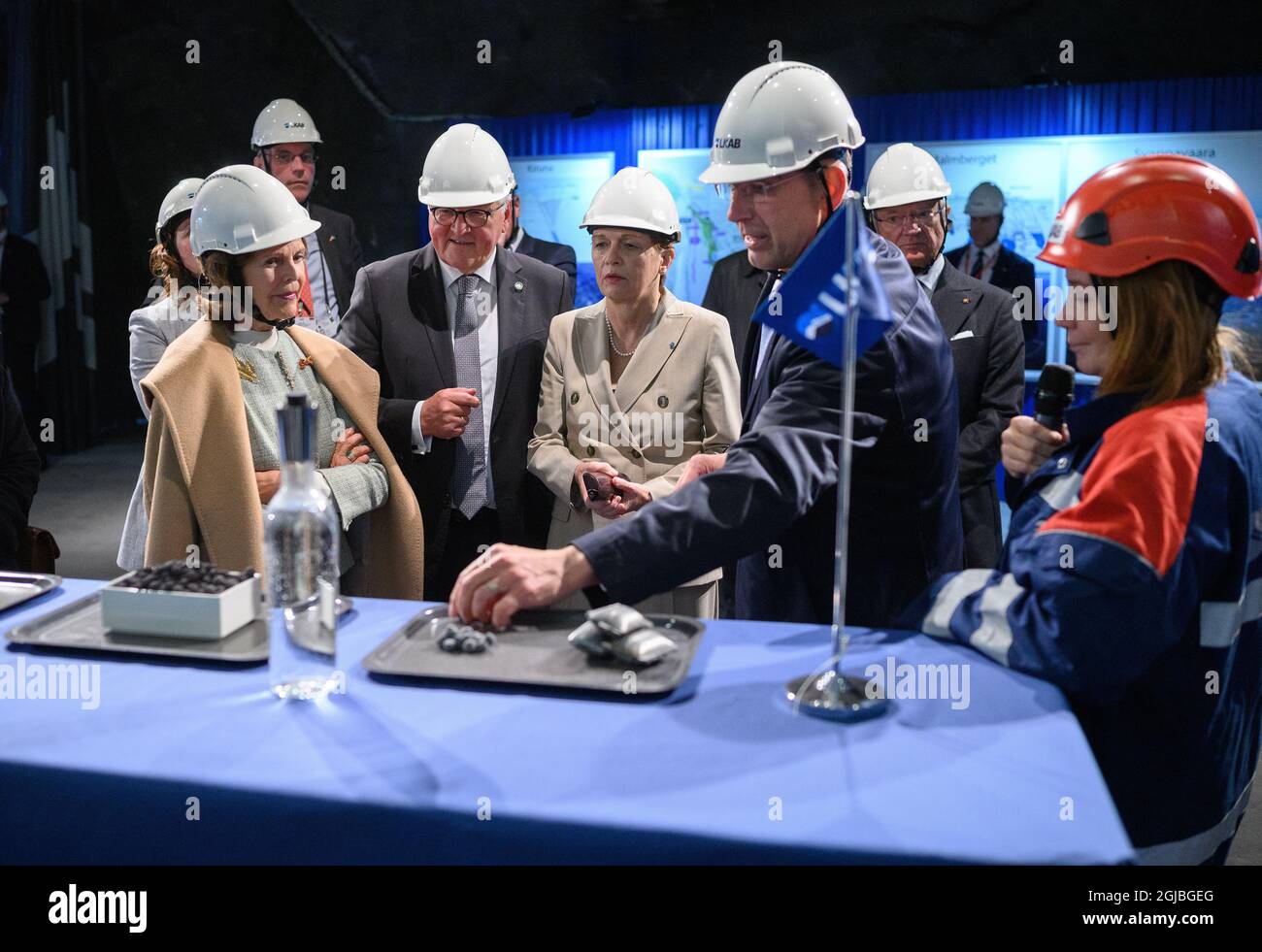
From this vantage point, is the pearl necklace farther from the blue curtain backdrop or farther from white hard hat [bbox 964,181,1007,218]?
the blue curtain backdrop

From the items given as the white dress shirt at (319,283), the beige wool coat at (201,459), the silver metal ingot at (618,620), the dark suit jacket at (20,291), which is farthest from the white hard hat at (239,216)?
the dark suit jacket at (20,291)

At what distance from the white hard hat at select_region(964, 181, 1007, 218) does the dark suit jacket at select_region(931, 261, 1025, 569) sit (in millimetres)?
3766

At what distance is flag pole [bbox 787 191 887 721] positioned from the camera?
1562mm

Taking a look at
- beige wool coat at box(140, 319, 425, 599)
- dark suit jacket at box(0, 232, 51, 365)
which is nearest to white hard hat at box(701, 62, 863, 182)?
beige wool coat at box(140, 319, 425, 599)

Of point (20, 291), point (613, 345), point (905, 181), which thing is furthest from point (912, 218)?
point (20, 291)

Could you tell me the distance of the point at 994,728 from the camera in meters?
1.50

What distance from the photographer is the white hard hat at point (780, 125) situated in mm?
2184

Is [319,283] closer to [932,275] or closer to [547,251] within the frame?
[547,251]

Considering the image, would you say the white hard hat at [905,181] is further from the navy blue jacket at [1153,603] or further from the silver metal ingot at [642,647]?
the silver metal ingot at [642,647]

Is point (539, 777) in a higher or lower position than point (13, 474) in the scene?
lower

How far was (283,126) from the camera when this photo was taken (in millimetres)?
5695

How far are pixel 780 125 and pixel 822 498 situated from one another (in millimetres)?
732
